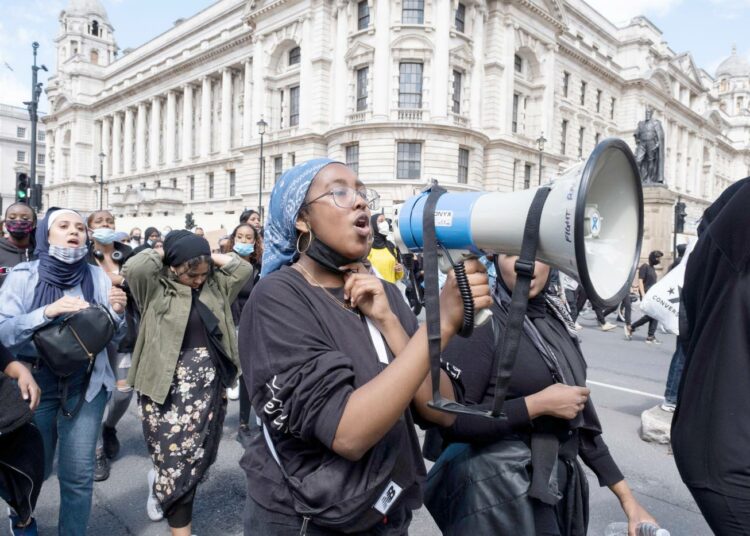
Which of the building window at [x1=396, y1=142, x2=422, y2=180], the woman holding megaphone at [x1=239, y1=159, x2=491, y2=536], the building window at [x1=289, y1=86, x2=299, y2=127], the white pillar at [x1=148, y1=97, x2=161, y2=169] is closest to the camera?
the woman holding megaphone at [x1=239, y1=159, x2=491, y2=536]

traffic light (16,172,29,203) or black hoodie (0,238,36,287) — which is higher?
traffic light (16,172,29,203)

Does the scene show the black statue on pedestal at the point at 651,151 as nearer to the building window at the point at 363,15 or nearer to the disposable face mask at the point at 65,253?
the building window at the point at 363,15

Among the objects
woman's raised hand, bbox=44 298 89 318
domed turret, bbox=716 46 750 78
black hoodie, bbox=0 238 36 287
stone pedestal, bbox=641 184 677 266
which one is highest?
domed turret, bbox=716 46 750 78

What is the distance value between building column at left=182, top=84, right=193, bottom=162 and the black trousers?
5439 centimetres

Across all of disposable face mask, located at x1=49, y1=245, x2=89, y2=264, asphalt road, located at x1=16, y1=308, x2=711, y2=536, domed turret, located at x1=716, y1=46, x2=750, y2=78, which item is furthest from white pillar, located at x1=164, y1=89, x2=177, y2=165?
domed turret, located at x1=716, y1=46, x2=750, y2=78

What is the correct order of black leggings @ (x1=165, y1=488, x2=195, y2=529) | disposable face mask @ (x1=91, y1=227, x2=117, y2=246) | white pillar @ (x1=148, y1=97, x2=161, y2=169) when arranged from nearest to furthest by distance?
black leggings @ (x1=165, y1=488, x2=195, y2=529) < disposable face mask @ (x1=91, y1=227, x2=117, y2=246) < white pillar @ (x1=148, y1=97, x2=161, y2=169)

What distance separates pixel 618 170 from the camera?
140 cm

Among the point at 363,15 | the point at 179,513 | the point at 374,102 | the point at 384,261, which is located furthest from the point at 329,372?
the point at 363,15

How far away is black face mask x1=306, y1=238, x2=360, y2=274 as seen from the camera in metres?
1.68

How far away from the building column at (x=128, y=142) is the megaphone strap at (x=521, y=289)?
222 ft

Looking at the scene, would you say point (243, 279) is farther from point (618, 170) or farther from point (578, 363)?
point (618, 170)

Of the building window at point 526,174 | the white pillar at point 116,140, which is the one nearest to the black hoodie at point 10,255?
the building window at point 526,174

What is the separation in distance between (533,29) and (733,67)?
7681cm

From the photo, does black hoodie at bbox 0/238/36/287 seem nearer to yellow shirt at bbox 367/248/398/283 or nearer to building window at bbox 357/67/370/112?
yellow shirt at bbox 367/248/398/283
